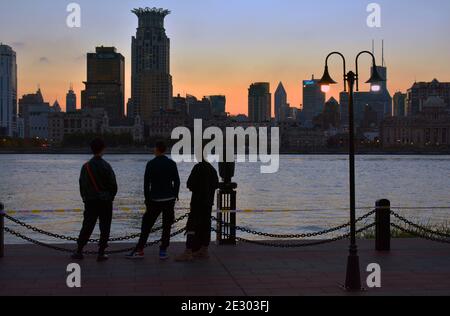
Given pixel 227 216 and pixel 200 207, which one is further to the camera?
pixel 227 216

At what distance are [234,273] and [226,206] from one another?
3690mm

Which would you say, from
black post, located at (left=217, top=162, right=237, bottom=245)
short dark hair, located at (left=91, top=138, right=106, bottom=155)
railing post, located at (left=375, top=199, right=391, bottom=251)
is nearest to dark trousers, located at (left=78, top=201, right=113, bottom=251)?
short dark hair, located at (left=91, top=138, right=106, bottom=155)

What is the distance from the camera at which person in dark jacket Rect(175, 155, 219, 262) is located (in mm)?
13117

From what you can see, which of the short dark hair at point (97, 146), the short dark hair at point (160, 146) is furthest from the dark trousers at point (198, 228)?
the short dark hair at point (97, 146)

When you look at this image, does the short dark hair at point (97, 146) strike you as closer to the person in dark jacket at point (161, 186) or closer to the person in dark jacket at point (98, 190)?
the person in dark jacket at point (98, 190)

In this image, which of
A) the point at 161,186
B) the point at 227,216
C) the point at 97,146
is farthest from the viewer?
the point at 227,216

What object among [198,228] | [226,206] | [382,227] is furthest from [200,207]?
[382,227]

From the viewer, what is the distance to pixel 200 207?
13.2 m

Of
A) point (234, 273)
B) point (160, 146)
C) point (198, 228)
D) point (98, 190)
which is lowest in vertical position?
point (234, 273)

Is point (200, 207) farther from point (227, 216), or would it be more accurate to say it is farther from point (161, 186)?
point (227, 216)

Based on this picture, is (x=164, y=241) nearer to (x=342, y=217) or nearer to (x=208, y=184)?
(x=208, y=184)

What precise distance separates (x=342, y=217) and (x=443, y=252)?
2275 centimetres
